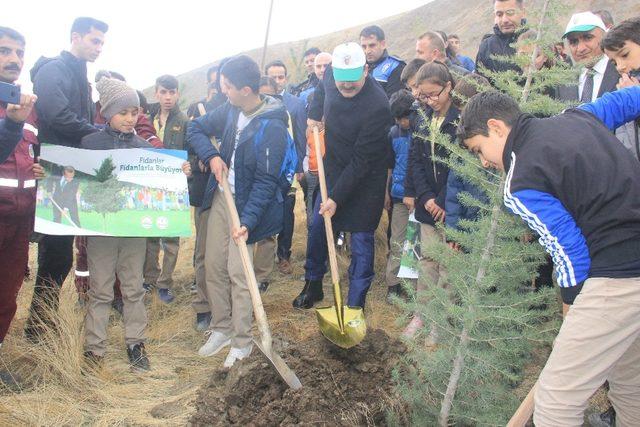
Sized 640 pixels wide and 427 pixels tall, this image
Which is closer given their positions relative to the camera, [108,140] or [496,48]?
[108,140]

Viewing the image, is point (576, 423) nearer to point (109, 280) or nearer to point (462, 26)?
point (109, 280)

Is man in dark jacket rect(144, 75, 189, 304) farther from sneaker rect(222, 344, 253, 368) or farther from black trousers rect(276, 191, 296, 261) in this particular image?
sneaker rect(222, 344, 253, 368)

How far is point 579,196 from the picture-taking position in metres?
2.38

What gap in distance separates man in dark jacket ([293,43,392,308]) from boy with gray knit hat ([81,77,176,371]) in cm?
156

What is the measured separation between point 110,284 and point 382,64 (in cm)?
350

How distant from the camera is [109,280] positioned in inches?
161

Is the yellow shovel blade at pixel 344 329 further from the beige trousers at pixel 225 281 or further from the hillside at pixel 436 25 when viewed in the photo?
the hillside at pixel 436 25

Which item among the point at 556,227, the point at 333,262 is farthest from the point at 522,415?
the point at 333,262

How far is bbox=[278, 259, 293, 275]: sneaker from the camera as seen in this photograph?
21.3 feet

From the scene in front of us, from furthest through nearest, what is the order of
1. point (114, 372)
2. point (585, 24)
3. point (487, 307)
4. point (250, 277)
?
point (114, 372) → point (585, 24) → point (250, 277) → point (487, 307)

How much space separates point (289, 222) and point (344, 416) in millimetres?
3583

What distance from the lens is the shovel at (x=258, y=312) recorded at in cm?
342

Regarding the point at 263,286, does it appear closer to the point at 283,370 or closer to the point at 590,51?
the point at 283,370

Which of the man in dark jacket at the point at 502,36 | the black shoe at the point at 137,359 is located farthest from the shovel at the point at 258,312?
the man in dark jacket at the point at 502,36
